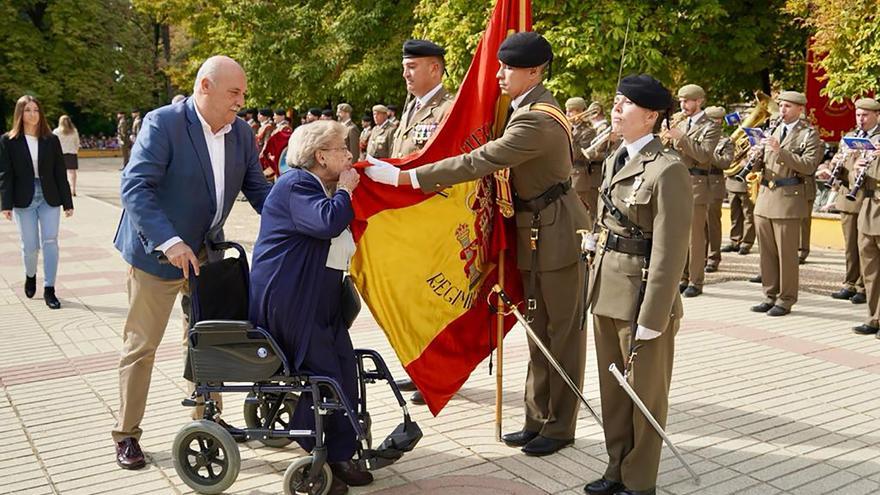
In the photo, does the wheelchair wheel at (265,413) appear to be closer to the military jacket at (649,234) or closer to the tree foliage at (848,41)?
the military jacket at (649,234)

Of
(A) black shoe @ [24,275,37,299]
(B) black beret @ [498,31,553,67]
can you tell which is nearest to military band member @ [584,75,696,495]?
(B) black beret @ [498,31,553,67]

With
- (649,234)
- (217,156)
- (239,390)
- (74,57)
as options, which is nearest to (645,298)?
(649,234)

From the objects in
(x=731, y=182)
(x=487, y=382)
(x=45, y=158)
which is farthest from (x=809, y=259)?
(x=45, y=158)

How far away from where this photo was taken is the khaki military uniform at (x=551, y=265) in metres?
4.56

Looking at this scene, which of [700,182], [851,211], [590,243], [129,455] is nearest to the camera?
[590,243]

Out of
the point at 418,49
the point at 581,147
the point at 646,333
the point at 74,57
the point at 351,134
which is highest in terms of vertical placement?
the point at 74,57

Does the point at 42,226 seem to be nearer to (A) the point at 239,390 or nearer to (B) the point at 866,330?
(A) the point at 239,390

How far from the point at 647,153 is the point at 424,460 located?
6.93 ft

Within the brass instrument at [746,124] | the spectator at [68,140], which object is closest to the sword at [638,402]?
the brass instrument at [746,124]

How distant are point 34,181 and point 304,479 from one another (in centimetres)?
606

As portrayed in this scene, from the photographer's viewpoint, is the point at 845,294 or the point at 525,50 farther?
the point at 845,294

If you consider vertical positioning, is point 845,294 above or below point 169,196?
below

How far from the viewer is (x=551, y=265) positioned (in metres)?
→ 4.73

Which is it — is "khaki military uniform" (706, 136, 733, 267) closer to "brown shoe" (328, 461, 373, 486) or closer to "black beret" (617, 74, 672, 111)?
"black beret" (617, 74, 672, 111)
